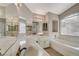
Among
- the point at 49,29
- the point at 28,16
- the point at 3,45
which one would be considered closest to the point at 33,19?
the point at 28,16

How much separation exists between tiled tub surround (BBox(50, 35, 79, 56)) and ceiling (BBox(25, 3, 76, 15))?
0.33 meters

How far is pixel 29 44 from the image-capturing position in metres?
1.30

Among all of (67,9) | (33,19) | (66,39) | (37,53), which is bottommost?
(37,53)

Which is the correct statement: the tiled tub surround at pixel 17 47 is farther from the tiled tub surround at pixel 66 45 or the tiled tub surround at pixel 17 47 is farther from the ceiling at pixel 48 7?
the ceiling at pixel 48 7

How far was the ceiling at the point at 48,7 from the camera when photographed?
47.0 inches

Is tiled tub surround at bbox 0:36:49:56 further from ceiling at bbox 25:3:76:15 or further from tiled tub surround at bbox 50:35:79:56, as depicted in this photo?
ceiling at bbox 25:3:76:15

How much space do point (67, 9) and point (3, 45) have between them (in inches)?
33.7

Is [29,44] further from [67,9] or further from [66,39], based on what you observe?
[67,9]

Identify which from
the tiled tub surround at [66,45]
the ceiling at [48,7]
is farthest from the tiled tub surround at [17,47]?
the ceiling at [48,7]

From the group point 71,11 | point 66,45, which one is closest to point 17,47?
point 66,45

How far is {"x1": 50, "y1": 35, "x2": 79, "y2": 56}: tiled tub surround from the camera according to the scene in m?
1.15

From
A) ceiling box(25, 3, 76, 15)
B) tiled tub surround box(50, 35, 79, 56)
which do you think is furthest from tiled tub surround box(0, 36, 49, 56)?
ceiling box(25, 3, 76, 15)

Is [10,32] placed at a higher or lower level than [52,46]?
higher

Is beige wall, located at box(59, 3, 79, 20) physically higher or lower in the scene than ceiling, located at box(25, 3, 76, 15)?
lower
